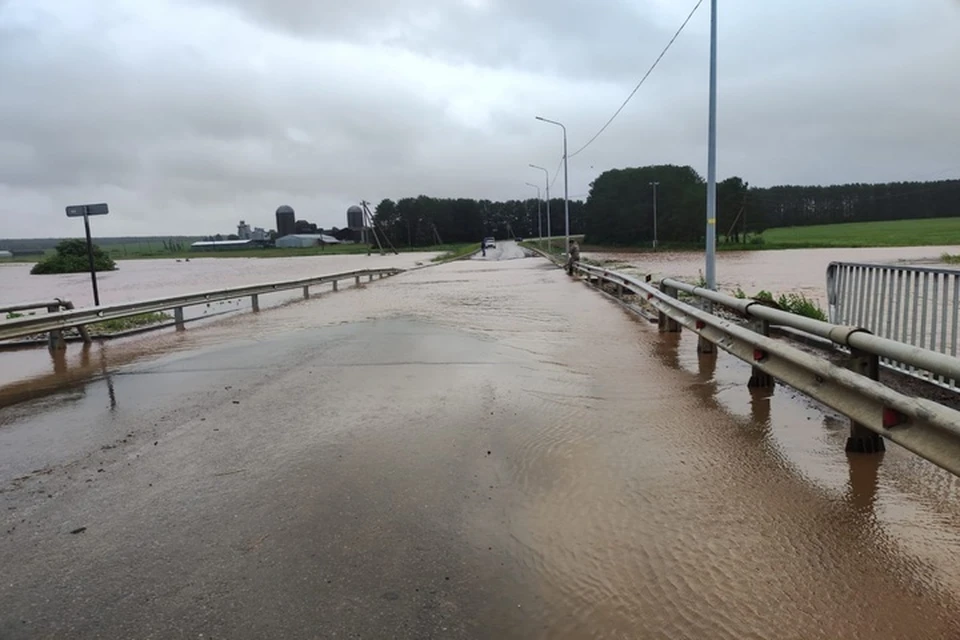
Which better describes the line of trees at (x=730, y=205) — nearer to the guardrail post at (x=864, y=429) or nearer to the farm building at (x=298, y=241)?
the farm building at (x=298, y=241)

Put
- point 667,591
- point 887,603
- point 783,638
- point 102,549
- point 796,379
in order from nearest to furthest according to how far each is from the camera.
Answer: point 783,638 < point 887,603 < point 667,591 < point 102,549 < point 796,379

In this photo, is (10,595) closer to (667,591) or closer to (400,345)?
(667,591)

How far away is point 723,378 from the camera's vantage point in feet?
25.0

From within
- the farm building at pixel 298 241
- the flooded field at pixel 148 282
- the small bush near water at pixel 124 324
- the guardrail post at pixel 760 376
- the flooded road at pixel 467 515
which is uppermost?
the farm building at pixel 298 241

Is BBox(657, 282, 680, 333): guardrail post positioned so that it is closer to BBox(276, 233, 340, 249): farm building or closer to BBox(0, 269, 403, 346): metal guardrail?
BBox(0, 269, 403, 346): metal guardrail

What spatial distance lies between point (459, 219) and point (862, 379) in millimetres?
165613

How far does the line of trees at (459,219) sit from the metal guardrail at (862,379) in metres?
139

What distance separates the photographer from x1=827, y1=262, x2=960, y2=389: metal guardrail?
6867mm

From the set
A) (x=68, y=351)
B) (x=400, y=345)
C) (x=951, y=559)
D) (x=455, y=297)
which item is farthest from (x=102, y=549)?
(x=455, y=297)

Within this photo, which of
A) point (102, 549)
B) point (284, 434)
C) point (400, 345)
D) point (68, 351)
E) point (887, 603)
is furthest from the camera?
point (68, 351)

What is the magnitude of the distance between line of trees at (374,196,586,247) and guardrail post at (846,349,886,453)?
14050 cm

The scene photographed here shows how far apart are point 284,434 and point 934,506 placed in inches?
188

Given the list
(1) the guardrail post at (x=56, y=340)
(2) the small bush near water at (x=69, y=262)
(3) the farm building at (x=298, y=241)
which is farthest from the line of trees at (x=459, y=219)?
(1) the guardrail post at (x=56, y=340)

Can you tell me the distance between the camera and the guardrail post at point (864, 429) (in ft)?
15.0
